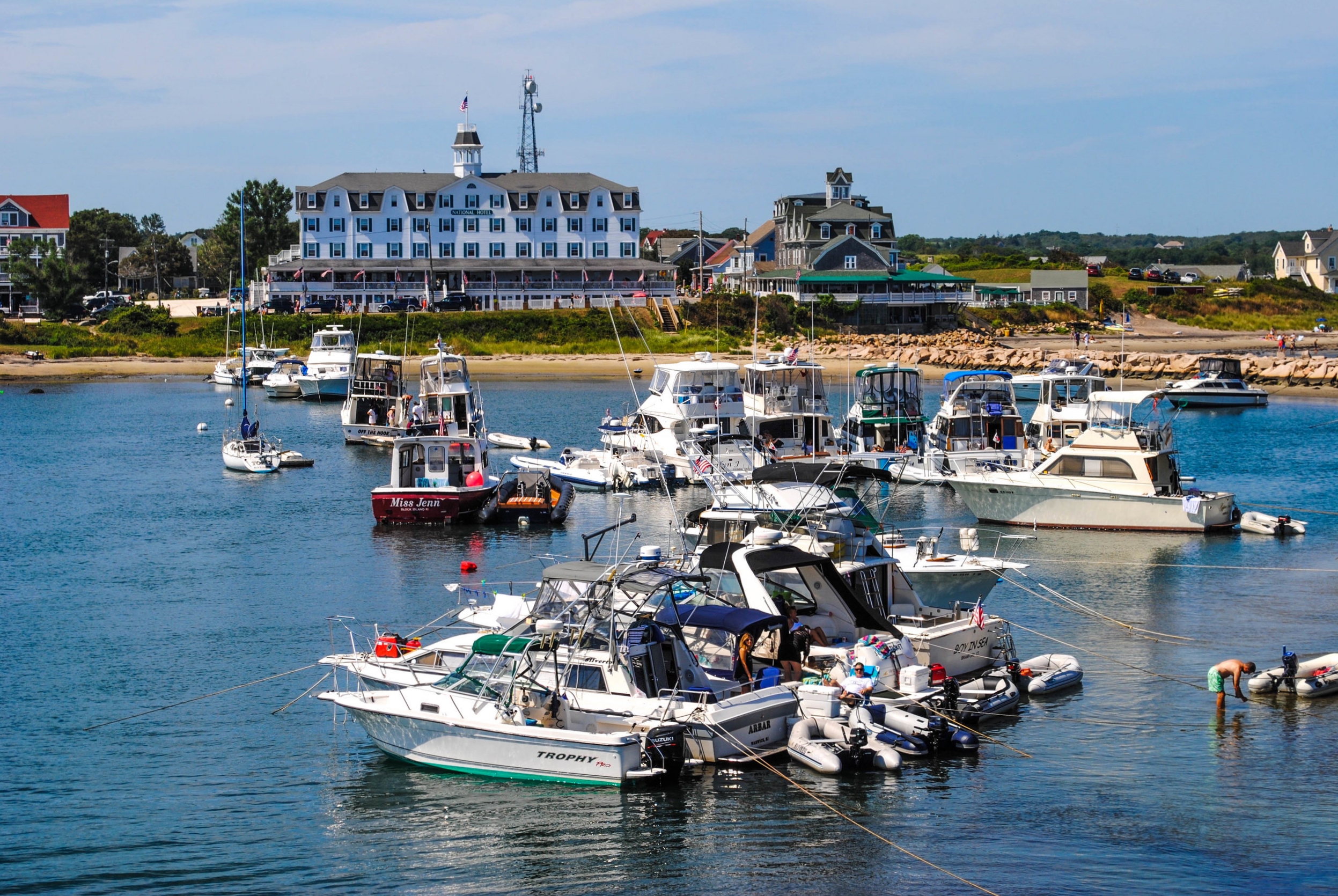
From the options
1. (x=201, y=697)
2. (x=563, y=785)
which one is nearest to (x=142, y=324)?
(x=201, y=697)

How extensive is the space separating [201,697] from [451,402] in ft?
80.1

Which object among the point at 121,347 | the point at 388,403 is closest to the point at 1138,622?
the point at 388,403

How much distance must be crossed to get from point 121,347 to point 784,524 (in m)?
95.9

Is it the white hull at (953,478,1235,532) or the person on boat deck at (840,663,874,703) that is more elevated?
the white hull at (953,478,1235,532)

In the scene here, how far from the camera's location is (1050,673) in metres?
25.1

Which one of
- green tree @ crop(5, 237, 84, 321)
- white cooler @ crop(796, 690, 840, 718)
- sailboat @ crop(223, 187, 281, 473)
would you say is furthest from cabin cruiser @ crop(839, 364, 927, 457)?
green tree @ crop(5, 237, 84, 321)

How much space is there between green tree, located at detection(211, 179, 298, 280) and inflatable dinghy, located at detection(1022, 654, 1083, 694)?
11788cm

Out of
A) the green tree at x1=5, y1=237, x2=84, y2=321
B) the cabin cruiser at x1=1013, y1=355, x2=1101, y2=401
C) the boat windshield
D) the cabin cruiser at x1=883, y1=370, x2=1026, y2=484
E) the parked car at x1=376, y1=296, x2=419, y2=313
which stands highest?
the green tree at x1=5, y1=237, x2=84, y2=321

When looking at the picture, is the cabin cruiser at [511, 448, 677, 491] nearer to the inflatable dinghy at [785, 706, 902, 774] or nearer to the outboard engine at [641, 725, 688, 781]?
the inflatable dinghy at [785, 706, 902, 774]

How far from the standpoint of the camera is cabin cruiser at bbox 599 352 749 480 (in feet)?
166

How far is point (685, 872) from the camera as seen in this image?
711 inches

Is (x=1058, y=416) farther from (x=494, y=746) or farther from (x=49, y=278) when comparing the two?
(x=49, y=278)

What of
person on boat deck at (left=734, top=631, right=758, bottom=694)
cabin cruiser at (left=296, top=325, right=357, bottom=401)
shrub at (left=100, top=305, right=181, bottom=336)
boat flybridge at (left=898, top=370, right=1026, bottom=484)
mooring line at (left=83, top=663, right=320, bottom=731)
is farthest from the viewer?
shrub at (left=100, top=305, right=181, bottom=336)

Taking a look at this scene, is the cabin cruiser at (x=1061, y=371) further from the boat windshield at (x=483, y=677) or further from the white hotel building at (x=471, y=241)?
the white hotel building at (x=471, y=241)
